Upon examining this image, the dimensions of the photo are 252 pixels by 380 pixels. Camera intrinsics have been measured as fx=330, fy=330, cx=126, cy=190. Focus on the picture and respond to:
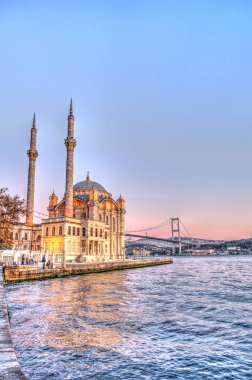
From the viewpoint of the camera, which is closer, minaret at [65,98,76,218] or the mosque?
the mosque

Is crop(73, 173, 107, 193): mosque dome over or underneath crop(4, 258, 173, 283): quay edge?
over

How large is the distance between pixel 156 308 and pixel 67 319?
180 inches

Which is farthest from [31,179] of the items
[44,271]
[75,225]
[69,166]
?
[44,271]

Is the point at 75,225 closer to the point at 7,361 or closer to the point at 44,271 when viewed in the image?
the point at 44,271

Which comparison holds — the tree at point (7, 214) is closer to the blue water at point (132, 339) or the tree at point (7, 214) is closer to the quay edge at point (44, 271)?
the quay edge at point (44, 271)

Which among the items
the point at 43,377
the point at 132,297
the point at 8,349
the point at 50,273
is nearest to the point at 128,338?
the point at 43,377

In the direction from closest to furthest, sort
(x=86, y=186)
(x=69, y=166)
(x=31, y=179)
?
(x=69, y=166) < (x=31, y=179) < (x=86, y=186)

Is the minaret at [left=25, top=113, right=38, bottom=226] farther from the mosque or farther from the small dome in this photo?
the small dome

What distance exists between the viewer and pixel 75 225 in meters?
51.6

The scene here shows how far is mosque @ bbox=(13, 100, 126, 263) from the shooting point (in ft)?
163

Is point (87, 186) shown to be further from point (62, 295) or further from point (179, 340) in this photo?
point (179, 340)

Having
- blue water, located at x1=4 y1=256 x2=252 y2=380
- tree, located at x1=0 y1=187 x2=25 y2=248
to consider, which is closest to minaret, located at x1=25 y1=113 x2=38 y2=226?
tree, located at x1=0 y1=187 x2=25 y2=248

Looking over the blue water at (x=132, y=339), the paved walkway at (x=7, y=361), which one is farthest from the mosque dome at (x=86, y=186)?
the paved walkway at (x=7, y=361)

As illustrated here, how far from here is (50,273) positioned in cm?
3162
